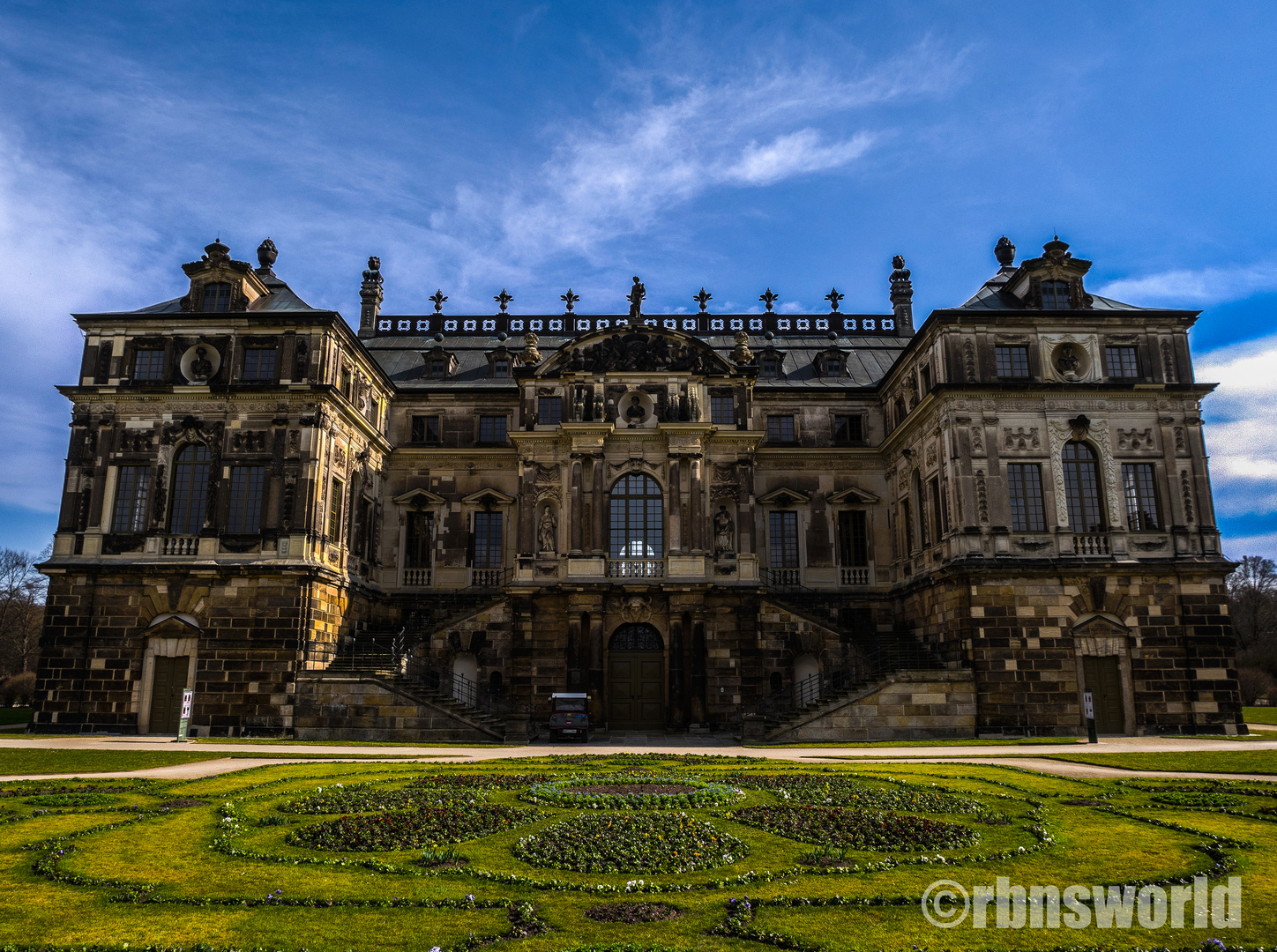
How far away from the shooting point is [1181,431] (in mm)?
34625

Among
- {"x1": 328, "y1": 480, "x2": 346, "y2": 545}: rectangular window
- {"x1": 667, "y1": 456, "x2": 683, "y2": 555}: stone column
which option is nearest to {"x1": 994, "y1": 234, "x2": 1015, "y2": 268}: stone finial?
{"x1": 667, "y1": 456, "x2": 683, "y2": 555}: stone column

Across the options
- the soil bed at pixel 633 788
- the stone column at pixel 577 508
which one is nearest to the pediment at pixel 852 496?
the stone column at pixel 577 508

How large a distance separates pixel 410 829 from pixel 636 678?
24141 mm

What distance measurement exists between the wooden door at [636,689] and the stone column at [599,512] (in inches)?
178

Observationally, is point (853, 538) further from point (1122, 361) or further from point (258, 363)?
point (258, 363)

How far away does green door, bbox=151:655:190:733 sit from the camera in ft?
107

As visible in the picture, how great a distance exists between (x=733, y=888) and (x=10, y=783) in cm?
1604

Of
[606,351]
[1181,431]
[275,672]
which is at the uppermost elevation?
[606,351]

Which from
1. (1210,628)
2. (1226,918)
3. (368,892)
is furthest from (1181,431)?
(368,892)

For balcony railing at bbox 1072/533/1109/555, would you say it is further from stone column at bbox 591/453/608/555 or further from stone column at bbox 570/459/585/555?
stone column at bbox 570/459/585/555

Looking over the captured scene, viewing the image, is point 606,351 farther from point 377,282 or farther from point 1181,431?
point 1181,431

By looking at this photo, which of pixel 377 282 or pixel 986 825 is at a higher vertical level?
pixel 377 282

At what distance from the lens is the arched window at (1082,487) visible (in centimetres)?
3381

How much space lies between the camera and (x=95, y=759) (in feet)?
73.9
